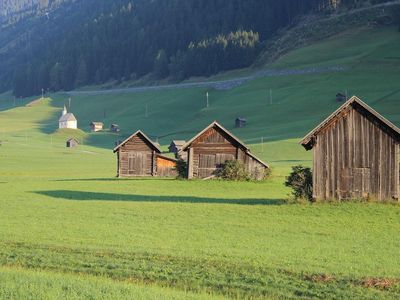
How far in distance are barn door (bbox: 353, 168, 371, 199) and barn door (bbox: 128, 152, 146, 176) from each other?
30842mm

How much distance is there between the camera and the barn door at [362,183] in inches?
1406

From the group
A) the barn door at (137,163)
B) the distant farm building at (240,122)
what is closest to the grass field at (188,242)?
the barn door at (137,163)

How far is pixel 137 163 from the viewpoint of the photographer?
2511 inches

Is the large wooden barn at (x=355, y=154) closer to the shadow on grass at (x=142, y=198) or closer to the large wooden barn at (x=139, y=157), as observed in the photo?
the shadow on grass at (x=142, y=198)

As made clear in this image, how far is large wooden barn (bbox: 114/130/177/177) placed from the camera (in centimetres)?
6334

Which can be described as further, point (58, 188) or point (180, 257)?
point (58, 188)

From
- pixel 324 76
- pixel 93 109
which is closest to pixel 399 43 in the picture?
pixel 324 76

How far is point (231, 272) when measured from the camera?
19422 millimetres

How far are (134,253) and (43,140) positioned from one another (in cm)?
11240

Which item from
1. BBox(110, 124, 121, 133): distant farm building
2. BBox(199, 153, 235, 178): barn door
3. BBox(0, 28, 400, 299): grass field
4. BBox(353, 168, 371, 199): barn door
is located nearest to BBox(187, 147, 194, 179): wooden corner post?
BBox(199, 153, 235, 178): barn door

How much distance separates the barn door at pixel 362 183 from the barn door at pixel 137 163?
3084cm

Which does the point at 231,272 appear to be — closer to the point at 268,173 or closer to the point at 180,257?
the point at 180,257

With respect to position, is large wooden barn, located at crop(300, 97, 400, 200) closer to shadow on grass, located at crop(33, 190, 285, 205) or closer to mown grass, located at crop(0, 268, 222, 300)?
shadow on grass, located at crop(33, 190, 285, 205)

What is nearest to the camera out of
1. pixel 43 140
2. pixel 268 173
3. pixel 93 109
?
pixel 268 173
